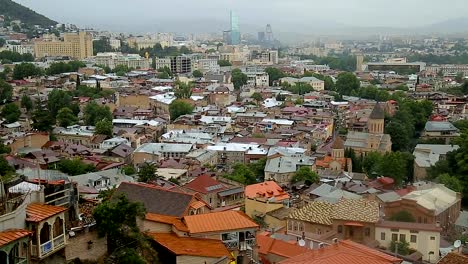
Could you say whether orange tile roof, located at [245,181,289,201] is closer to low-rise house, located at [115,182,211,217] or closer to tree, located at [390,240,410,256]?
tree, located at [390,240,410,256]

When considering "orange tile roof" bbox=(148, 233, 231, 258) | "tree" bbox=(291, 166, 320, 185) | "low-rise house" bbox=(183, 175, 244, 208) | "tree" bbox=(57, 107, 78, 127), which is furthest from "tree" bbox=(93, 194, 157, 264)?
"tree" bbox=(57, 107, 78, 127)

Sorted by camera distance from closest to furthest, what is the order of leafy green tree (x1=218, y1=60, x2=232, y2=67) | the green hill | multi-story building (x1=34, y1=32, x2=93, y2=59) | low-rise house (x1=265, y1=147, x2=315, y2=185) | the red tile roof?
the red tile roof → low-rise house (x1=265, y1=147, x2=315, y2=185) → multi-story building (x1=34, y1=32, x2=93, y2=59) → leafy green tree (x1=218, y1=60, x2=232, y2=67) → the green hill

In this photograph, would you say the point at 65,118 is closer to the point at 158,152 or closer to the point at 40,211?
the point at 158,152

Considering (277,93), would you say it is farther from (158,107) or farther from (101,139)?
(101,139)

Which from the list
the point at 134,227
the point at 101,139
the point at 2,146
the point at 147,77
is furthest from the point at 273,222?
the point at 147,77

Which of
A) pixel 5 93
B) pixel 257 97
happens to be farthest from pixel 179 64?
pixel 5 93

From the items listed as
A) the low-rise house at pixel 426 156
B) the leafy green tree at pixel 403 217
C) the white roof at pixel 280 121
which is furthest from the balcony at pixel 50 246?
the white roof at pixel 280 121
